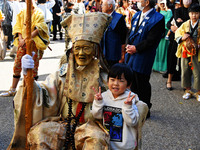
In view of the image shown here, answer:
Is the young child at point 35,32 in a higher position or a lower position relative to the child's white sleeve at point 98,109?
higher

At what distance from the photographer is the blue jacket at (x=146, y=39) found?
441 centimetres

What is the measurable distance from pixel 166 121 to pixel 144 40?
4.26 feet

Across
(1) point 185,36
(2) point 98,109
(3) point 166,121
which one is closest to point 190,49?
(1) point 185,36

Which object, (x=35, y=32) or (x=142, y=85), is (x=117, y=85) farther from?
(x=35, y=32)

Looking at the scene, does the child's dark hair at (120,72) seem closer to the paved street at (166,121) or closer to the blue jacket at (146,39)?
the paved street at (166,121)

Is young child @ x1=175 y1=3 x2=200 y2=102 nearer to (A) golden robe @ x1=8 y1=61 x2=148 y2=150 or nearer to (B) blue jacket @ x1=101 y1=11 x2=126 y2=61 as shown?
(B) blue jacket @ x1=101 y1=11 x2=126 y2=61

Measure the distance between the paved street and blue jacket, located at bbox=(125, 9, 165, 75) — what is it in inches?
33.0

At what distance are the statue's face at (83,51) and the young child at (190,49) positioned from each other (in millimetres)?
2993

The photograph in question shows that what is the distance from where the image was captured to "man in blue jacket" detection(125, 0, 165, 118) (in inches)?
174

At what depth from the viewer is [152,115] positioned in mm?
4992

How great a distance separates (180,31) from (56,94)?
3386 millimetres

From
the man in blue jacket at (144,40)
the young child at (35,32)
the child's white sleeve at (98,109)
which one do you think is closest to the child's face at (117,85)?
the child's white sleeve at (98,109)

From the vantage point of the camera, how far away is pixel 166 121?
4.75 meters

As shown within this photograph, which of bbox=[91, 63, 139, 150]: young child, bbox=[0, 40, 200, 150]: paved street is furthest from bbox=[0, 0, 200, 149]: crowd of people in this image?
bbox=[0, 40, 200, 150]: paved street
